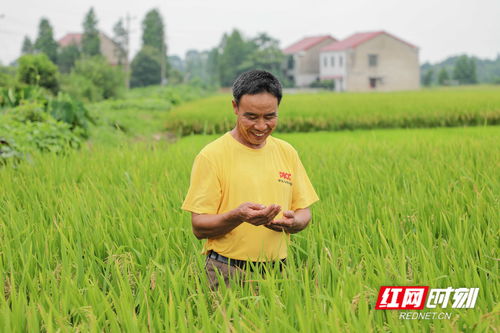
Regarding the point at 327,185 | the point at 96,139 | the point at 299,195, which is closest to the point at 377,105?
the point at 96,139

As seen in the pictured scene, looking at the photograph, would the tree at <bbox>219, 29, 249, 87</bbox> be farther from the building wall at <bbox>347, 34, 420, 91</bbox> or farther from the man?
the man

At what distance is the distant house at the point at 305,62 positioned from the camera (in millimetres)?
47219

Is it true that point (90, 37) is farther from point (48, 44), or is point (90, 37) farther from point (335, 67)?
point (335, 67)

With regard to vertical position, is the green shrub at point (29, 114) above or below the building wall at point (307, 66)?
below

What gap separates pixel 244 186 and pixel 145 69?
146ft

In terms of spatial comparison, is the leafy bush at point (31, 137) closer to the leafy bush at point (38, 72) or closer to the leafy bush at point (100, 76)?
the leafy bush at point (38, 72)

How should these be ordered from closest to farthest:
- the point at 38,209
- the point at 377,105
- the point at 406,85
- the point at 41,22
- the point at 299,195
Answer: the point at 299,195 → the point at 38,209 → the point at 377,105 → the point at 406,85 → the point at 41,22

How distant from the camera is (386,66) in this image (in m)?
40.6

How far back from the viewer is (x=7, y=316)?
152 centimetres

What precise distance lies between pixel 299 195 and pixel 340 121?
987cm

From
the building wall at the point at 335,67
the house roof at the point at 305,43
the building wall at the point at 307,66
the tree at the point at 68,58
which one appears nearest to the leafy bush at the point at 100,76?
the tree at the point at 68,58

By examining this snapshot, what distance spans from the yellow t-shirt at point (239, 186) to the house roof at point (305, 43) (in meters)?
46.7

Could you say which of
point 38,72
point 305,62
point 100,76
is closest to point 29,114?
point 38,72

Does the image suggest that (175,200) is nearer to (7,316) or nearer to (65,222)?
(65,222)
